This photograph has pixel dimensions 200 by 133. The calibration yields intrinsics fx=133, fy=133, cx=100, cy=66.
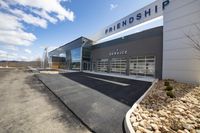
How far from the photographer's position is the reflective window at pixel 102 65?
27.5 metres

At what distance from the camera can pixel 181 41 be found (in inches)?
512

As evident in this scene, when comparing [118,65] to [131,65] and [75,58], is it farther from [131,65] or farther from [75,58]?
[75,58]

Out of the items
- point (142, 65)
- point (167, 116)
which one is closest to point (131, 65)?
point (142, 65)

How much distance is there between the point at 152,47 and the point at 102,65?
1299 centimetres

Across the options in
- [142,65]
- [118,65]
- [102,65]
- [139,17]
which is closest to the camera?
[142,65]

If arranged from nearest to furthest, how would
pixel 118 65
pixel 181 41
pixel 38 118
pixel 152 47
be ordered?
pixel 38 118 → pixel 181 41 → pixel 152 47 → pixel 118 65

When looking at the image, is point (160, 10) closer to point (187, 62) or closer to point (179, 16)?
point (179, 16)

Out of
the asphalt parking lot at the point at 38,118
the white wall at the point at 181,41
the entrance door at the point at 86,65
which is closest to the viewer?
the asphalt parking lot at the point at 38,118

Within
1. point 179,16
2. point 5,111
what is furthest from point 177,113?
point 179,16

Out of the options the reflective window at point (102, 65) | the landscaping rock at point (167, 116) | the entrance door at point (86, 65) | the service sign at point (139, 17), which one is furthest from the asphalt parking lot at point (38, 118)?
the entrance door at point (86, 65)

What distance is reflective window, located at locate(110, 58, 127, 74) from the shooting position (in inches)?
907

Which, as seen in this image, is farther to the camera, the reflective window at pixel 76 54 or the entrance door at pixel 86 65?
the reflective window at pixel 76 54

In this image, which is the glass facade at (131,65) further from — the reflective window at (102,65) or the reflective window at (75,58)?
the reflective window at (75,58)

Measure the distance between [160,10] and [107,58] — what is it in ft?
42.1
